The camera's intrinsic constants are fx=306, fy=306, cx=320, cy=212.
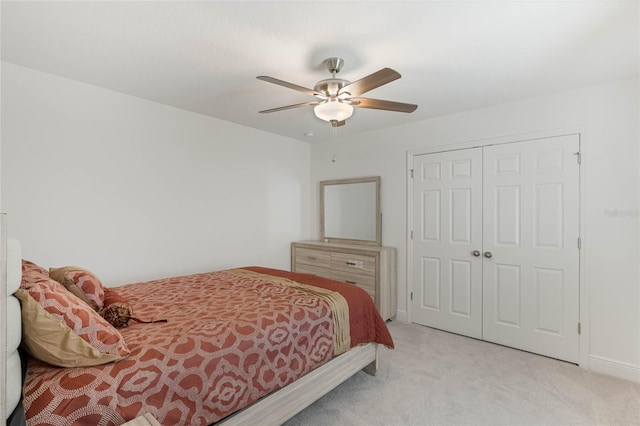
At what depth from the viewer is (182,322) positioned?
1738mm

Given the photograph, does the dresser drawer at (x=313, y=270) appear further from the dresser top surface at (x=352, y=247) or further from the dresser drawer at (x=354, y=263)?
the dresser top surface at (x=352, y=247)

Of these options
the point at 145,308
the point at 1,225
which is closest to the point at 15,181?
the point at 145,308

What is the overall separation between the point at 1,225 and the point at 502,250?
3520 millimetres

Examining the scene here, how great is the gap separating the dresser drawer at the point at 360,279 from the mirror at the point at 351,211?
19.8 inches

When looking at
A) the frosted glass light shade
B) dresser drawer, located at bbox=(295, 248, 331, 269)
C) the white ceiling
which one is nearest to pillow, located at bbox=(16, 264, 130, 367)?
the white ceiling

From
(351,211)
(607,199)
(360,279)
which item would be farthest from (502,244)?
(351,211)

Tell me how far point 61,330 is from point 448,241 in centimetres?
333

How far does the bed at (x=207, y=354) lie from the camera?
46.7 inches

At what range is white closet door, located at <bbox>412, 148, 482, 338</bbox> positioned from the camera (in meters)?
3.26

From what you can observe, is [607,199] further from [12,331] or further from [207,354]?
[12,331]

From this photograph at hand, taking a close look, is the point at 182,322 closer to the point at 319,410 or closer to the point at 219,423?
the point at 219,423

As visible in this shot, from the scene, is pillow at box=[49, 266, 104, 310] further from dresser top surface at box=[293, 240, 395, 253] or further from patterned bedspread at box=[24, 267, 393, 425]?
dresser top surface at box=[293, 240, 395, 253]

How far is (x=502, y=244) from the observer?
309cm

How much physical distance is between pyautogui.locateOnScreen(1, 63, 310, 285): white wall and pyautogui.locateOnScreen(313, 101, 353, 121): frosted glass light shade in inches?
73.2
